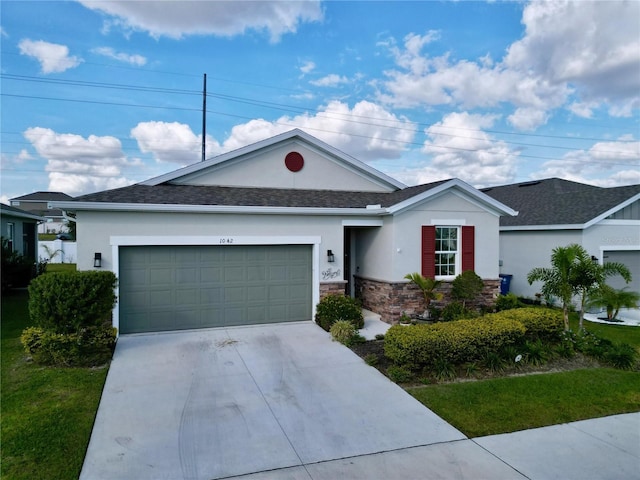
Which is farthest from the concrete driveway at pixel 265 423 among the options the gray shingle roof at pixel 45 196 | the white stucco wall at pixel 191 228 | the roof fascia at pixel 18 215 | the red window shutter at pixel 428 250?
the gray shingle roof at pixel 45 196

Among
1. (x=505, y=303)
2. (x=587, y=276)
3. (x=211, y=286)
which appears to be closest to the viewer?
(x=587, y=276)

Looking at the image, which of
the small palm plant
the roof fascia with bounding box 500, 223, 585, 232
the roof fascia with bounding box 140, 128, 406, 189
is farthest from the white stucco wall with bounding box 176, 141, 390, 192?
the roof fascia with bounding box 500, 223, 585, 232

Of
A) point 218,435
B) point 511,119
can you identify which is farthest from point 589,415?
point 511,119

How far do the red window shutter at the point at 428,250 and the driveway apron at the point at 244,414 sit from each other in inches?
167

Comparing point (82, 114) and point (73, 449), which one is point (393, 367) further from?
point (82, 114)

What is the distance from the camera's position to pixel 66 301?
8.21 m

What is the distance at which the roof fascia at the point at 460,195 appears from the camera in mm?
11648

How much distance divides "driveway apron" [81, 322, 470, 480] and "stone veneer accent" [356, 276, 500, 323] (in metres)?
3.07

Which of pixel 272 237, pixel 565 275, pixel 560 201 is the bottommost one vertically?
pixel 565 275

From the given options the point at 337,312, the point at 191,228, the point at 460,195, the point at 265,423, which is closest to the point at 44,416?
the point at 265,423

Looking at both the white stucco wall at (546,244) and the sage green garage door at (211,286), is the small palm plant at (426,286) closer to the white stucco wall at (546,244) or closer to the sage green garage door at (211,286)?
the sage green garage door at (211,286)

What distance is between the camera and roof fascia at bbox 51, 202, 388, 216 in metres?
9.47

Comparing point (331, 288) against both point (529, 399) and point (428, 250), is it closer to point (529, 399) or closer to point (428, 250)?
point (428, 250)

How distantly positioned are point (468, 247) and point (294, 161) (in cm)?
616
